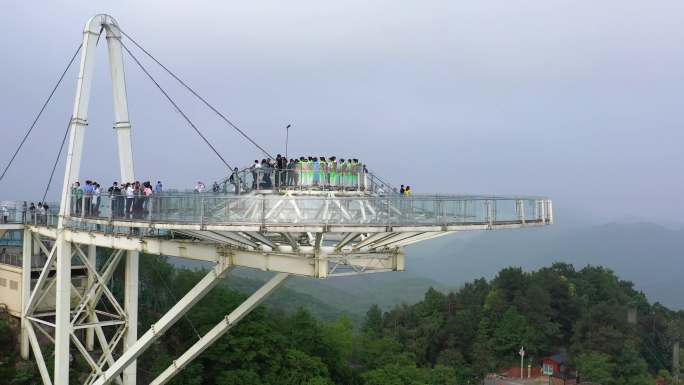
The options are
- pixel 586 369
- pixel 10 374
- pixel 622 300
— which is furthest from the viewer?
pixel 622 300

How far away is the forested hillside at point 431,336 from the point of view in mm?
29844

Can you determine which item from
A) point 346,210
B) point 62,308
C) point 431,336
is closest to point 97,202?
point 62,308

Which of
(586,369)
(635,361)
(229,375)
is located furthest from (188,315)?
(635,361)

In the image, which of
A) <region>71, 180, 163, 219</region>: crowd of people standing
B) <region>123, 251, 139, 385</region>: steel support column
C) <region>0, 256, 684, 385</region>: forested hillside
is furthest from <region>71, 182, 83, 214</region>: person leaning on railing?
<region>0, 256, 684, 385</region>: forested hillside

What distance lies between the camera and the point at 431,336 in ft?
212

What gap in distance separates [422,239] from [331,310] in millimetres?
102621

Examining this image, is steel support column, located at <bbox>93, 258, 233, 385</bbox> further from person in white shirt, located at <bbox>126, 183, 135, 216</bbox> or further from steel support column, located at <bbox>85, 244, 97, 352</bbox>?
steel support column, located at <bbox>85, 244, 97, 352</bbox>

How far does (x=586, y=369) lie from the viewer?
56.6 metres

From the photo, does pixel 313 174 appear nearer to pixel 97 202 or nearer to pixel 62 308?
pixel 97 202

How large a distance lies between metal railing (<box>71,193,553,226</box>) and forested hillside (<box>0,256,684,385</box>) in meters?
13.7

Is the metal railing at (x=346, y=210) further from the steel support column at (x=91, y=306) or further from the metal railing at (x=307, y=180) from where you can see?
the steel support column at (x=91, y=306)

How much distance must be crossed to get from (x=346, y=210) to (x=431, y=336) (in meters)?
52.8

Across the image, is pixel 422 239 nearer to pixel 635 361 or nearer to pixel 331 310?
pixel 635 361

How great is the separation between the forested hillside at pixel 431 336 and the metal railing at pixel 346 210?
13736 millimetres
